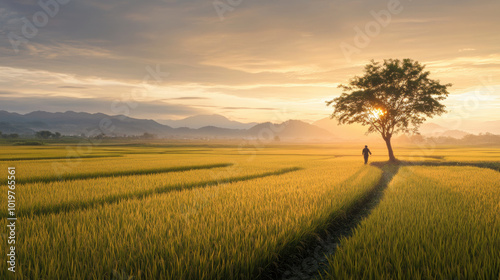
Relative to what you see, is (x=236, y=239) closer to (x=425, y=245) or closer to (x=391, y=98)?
(x=425, y=245)

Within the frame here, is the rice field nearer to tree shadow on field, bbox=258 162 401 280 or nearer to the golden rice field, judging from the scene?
the golden rice field

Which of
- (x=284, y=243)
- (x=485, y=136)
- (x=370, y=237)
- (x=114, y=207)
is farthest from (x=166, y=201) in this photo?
(x=485, y=136)

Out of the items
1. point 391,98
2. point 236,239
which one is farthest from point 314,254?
point 391,98

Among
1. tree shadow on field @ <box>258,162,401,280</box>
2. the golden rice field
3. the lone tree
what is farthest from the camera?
the lone tree

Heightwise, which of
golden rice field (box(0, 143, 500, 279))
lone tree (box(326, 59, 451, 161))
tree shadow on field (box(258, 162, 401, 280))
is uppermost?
lone tree (box(326, 59, 451, 161))

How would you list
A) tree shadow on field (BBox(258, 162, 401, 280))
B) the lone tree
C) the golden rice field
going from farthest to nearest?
the lone tree
tree shadow on field (BBox(258, 162, 401, 280))
the golden rice field

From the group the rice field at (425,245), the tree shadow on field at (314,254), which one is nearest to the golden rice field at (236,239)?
the rice field at (425,245)

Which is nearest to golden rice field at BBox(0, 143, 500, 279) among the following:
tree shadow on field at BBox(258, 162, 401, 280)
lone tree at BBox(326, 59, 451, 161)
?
tree shadow on field at BBox(258, 162, 401, 280)

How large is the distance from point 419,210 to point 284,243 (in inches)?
202

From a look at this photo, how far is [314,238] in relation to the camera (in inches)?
263

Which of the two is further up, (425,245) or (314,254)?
(425,245)

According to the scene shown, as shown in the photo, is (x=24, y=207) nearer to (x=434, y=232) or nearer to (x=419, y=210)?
(x=434, y=232)

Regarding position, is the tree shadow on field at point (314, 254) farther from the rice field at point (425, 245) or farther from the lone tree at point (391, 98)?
the lone tree at point (391, 98)

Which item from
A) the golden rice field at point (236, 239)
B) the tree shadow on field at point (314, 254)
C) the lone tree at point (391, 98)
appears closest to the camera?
the golden rice field at point (236, 239)
